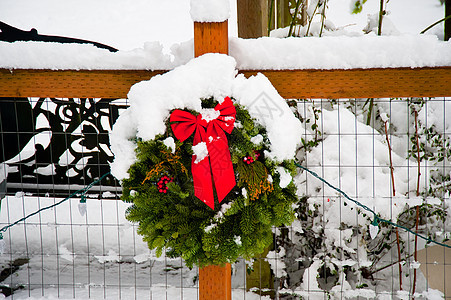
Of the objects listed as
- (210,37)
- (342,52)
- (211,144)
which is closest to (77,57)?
(210,37)

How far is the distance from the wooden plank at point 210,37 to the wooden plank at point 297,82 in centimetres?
16

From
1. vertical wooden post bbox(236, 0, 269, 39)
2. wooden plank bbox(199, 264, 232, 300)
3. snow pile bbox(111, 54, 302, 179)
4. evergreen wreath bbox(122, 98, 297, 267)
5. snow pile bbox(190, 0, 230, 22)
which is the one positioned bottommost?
wooden plank bbox(199, 264, 232, 300)

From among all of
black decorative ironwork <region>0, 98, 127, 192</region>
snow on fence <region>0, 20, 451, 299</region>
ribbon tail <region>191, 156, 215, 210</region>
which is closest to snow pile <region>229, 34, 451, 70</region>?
ribbon tail <region>191, 156, 215, 210</region>

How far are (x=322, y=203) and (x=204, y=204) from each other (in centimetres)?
110

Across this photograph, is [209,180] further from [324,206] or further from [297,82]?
[324,206]

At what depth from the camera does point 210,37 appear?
4.16ft

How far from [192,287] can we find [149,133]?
1.31m

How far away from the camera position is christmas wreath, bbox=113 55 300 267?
1.16 metres

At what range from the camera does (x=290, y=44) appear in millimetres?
1341

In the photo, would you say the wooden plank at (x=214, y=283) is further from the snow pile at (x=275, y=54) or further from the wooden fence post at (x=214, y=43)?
the snow pile at (x=275, y=54)

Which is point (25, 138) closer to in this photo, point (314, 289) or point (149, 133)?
point (149, 133)

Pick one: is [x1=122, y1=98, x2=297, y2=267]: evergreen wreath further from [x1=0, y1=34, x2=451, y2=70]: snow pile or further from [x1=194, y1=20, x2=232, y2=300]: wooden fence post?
[x1=0, y1=34, x2=451, y2=70]: snow pile

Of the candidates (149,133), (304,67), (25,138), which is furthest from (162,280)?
(304,67)

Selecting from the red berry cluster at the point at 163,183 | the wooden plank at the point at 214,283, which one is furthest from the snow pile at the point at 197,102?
the wooden plank at the point at 214,283
